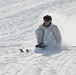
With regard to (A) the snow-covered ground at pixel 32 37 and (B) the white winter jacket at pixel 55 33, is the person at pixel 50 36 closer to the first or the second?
(B) the white winter jacket at pixel 55 33

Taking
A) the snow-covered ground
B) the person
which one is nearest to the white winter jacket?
the person

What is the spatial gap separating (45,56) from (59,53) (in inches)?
16.3

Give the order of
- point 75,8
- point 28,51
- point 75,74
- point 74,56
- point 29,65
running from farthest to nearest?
1. point 75,8
2. point 28,51
3. point 74,56
4. point 29,65
5. point 75,74

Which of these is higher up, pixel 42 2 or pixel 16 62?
pixel 42 2

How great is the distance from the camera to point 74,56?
6113 mm

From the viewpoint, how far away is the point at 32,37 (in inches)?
340

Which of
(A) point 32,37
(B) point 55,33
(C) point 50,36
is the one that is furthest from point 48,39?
(A) point 32,37

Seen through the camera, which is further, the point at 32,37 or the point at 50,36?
the point at 32,37

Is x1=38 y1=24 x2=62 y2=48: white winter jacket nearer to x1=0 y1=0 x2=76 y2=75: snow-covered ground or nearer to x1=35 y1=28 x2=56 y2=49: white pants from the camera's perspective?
x1=35 y1=28 x2=56 y2=49: white pants

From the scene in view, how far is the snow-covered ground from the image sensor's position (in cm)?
527

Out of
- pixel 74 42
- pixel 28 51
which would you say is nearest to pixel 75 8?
pixel 74 42

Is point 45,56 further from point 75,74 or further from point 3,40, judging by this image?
point 3,40

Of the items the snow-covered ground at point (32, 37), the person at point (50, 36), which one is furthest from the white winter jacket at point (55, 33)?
the snow-covered ground at point (32, 37)

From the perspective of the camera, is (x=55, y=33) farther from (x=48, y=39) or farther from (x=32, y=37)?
(x=32, y=37)
